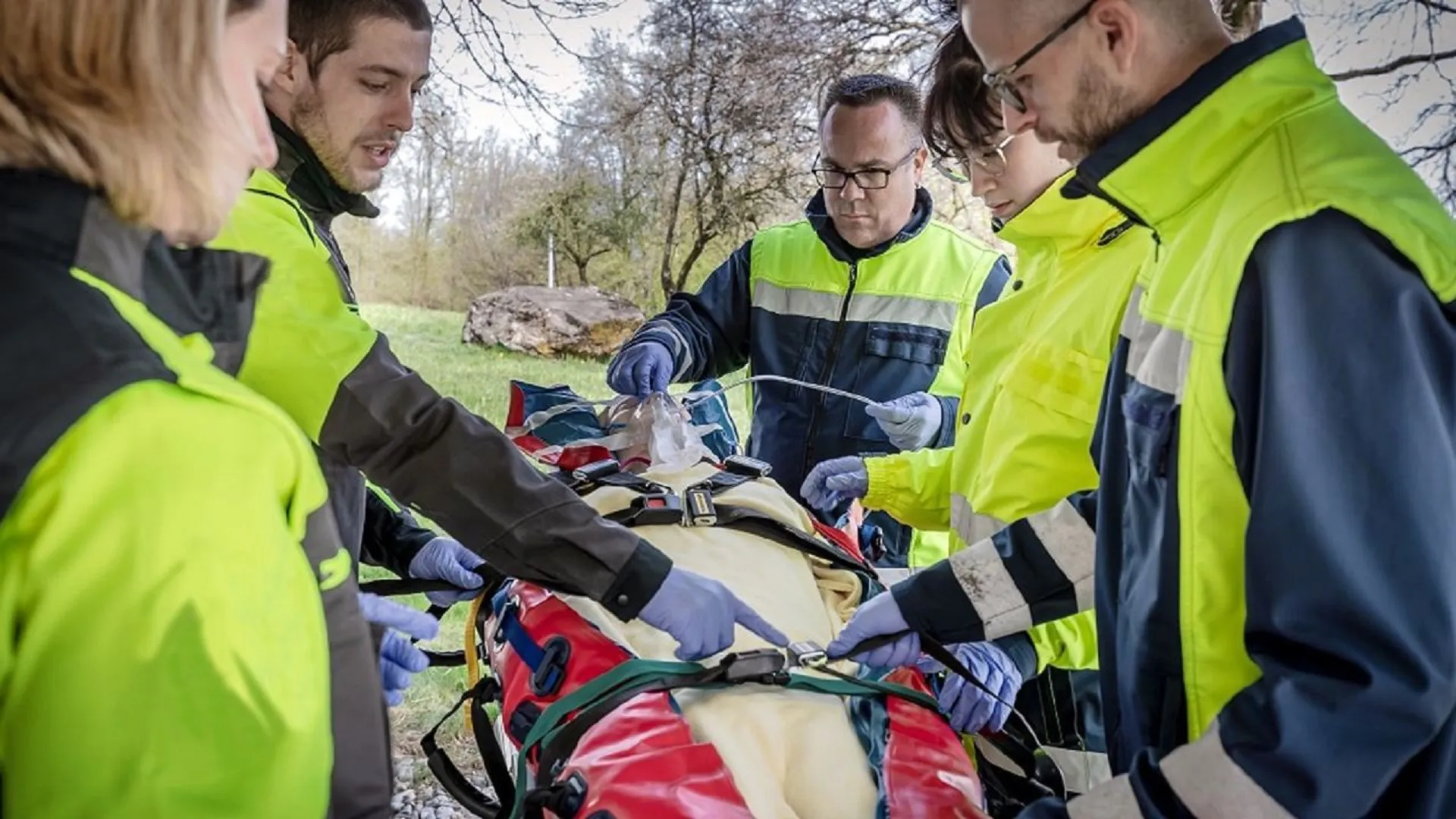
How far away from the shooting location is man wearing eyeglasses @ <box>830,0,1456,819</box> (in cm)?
83

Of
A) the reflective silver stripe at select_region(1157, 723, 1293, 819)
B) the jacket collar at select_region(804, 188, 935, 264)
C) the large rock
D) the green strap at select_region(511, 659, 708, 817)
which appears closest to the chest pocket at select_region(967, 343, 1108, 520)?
the green strap at select_region(511, 659, 708, 817)

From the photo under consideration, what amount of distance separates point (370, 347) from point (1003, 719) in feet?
3.41

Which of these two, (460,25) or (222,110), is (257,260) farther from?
(460,25)

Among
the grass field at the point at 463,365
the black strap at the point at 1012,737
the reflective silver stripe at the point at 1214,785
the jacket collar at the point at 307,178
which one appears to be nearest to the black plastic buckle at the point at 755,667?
the black strap at the point at 1012,737

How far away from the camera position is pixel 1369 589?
0.82 m

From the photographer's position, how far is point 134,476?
0.62 metres

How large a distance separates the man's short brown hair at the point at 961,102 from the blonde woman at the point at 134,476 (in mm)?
1304

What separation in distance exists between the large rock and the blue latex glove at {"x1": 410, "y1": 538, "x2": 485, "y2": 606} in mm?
2060

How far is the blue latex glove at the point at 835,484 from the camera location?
2.14m

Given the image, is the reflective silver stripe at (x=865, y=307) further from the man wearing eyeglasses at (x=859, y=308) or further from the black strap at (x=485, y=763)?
the black strap at (x=485, y=763)

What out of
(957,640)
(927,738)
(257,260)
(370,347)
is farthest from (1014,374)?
(257,260)

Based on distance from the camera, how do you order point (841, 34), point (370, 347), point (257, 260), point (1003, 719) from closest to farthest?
1. point (257, 260)
2. point (370, 347)
3. point (1003, 719)
4. point (841, 34)

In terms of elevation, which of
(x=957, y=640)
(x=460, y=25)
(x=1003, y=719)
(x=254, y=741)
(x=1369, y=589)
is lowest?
(x=1003, y=719)

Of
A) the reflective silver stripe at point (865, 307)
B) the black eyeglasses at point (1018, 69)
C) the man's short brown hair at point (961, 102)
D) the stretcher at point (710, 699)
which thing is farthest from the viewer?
the reflective silver stripe at point (865, 307)
